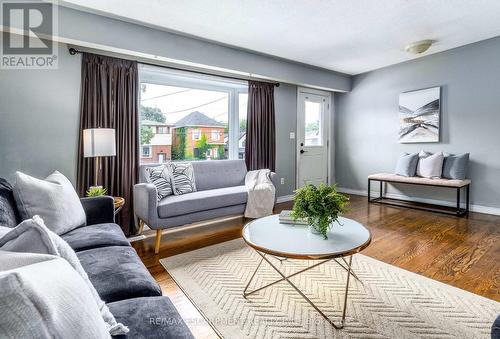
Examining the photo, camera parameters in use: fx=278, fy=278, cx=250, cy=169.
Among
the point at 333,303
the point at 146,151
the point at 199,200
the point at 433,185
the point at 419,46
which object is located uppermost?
the point at 419,46

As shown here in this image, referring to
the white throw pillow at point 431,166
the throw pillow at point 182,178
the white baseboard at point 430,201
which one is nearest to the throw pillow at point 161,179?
the throw pillow at point 182,178

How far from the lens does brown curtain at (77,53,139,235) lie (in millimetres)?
3129

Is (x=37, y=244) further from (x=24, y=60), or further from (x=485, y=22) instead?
(x=485, y=22)

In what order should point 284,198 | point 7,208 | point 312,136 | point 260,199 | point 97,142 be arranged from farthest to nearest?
1. point 312,136
2. point 284,198
3. point 260,199
4. point 97,142
5. point 7,208

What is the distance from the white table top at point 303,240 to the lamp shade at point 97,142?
5.72 feet

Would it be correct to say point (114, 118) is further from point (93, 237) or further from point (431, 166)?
point (431, 166)

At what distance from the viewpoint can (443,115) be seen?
14.5 feet

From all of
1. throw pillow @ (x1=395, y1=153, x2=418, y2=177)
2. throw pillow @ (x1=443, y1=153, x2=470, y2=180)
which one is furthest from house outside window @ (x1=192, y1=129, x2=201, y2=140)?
throw pillow @ (x1=443, y1=153, x2=470, y2=180)

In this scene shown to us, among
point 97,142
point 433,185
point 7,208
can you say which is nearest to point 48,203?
point 7,208

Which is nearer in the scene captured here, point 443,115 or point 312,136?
point 443,115

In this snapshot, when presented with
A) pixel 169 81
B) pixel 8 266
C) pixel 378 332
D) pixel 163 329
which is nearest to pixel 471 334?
pixel 378 332

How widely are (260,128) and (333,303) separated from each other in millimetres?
3258

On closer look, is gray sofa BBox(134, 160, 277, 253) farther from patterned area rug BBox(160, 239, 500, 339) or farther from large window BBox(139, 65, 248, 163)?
patterned area rug BBox(160, 239, 500, 339)

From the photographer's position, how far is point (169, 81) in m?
3.90
